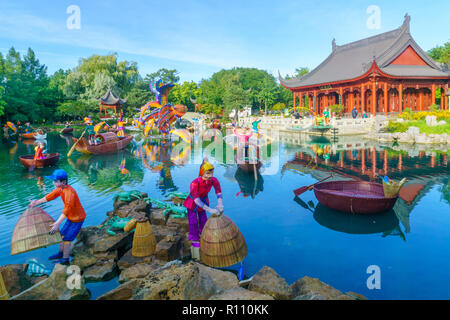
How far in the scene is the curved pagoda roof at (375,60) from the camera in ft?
90.4

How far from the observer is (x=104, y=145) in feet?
59.8

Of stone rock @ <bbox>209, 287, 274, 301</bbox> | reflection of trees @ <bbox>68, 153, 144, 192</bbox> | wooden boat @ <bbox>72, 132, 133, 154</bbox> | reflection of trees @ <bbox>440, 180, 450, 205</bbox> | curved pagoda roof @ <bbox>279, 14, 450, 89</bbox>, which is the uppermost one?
curved pagoda roof @ <bbox>279, 14, 450, 89</bbox>

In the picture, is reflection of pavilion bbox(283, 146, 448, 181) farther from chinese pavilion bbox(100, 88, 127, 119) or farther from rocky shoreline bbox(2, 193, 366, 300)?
chinese pavilion bbox(100, 88, 127, 119)

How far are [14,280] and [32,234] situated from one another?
2.46ft

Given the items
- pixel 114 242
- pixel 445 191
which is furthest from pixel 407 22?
pixel 114 242

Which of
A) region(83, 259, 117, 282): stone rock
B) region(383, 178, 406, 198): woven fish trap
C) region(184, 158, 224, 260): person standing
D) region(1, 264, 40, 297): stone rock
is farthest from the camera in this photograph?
region(383, 178, 406, 198): woven fish trap

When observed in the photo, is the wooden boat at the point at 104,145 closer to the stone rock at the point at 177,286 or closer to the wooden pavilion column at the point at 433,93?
the stone rock at the point at 177,286

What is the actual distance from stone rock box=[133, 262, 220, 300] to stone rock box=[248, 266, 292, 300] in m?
0.62

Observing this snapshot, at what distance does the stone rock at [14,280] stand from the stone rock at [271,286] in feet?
10.2

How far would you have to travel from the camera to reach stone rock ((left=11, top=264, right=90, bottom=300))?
3.40 m

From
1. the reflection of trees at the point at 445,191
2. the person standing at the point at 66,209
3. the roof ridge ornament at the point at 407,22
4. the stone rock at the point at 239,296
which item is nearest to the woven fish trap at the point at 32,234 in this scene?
the person standing at the point at 66,209

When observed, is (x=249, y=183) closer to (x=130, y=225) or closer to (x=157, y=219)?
(x=157, y=219)

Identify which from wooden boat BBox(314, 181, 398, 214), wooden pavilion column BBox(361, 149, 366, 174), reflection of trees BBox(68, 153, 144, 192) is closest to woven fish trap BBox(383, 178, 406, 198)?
wooden boat BBox(314, 181, 398, 214)

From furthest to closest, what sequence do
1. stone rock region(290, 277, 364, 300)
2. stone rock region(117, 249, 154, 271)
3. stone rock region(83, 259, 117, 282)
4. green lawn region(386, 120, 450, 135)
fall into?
green lawn region(386, 120, 450, 135)
stone rock region(117, 249, 154, 271)
stone rock region(83, 259, 117, 282)
stone rock region(290, 277, 364, 300)
